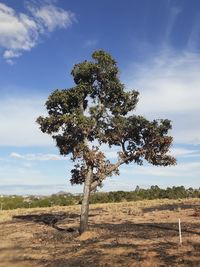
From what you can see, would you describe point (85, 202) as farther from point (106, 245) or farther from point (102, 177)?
point (106, 245)

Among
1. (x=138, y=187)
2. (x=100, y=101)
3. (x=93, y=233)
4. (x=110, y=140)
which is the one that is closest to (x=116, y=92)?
(x=100, y=101)

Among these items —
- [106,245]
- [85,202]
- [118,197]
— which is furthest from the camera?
[118,197]

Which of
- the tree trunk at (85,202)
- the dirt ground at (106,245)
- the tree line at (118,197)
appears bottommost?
the dirt ground at (106,245)

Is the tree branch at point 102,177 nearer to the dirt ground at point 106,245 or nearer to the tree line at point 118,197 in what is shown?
the dirt ground at point 106,245

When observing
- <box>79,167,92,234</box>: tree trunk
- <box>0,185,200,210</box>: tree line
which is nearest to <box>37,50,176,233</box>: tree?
<box>79,167,92,234</box>: tree trunk

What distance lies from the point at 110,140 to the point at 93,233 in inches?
237

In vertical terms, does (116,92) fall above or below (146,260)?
above

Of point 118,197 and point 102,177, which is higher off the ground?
point 118,197

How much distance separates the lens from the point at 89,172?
99.4 feet

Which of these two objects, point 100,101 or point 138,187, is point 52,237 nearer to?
point 100,101

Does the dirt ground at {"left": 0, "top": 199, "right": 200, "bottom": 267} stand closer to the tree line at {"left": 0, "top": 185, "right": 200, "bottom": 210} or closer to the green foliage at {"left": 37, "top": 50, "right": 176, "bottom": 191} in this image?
the green foliage at {"left": 37, "top": 50, "right": 176, "bottom": 191}

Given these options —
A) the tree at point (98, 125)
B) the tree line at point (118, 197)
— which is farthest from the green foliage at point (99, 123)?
the tree line at point (118, 197)

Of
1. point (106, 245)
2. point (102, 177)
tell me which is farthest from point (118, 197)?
point (106, 245)

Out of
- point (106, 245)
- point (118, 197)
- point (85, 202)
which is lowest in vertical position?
point (106, 245)
